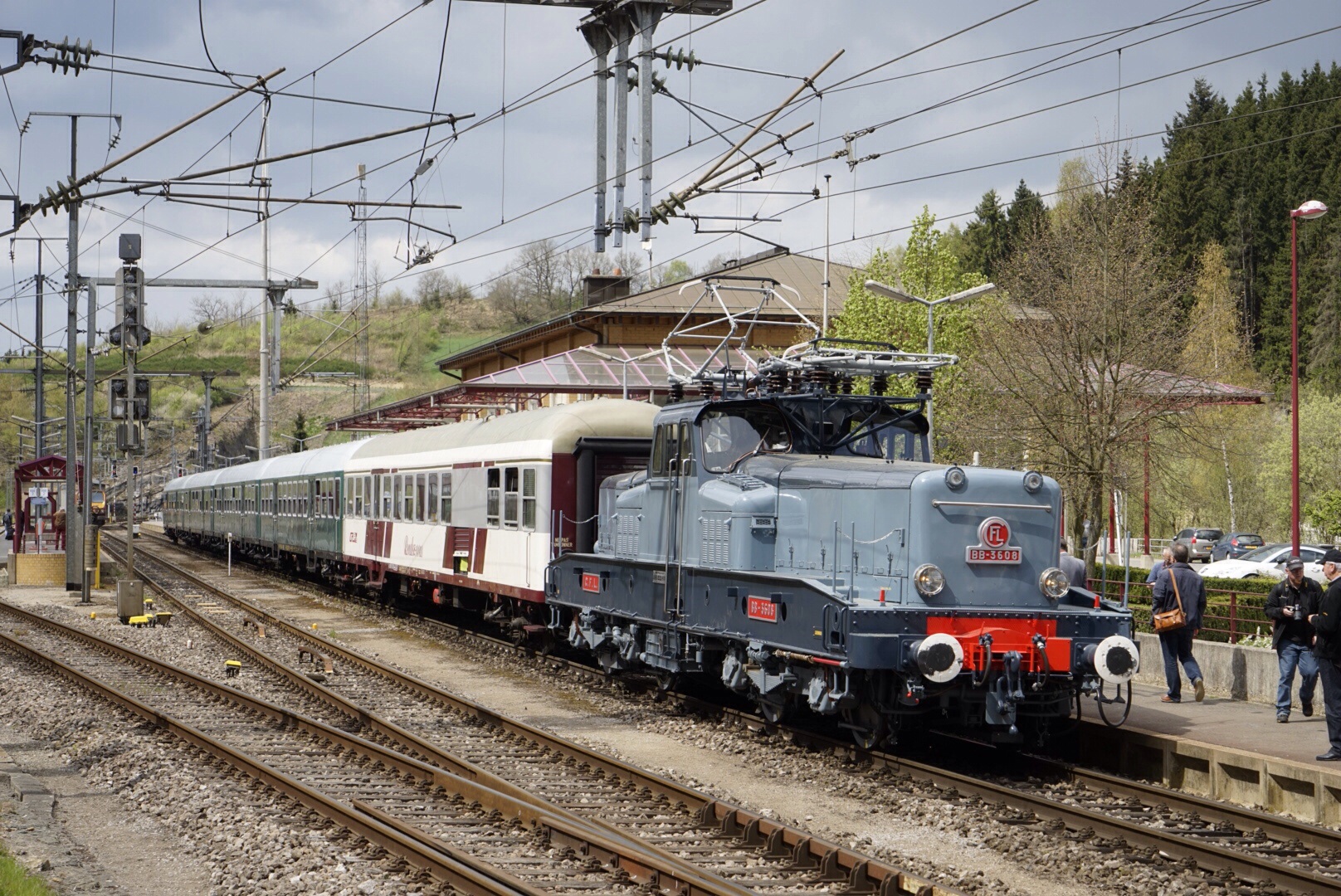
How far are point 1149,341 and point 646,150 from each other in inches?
633

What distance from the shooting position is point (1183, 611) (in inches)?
581

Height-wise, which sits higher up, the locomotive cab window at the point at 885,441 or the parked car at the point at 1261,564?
the locomotive cab window at the point at 885,441

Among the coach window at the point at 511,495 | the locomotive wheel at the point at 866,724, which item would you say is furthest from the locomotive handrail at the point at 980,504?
the coach window at the point at 511,495

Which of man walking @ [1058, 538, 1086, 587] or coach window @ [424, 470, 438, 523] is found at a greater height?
coach window @ [424, 470, 438, 523]

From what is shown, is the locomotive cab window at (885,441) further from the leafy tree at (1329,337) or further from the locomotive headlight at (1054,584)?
the leafy tree at (1329,337)

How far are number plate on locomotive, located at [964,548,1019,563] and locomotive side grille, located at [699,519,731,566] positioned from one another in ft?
8.14

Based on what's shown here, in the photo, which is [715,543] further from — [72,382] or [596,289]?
[596,289]

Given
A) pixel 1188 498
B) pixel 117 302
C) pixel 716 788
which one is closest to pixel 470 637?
pixel 117 302

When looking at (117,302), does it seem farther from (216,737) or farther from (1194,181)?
(1194,181)

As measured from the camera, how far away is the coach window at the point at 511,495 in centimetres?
1888

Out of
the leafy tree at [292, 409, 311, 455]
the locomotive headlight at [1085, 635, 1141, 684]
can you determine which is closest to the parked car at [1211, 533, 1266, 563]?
the leafy tree at [292, 409, 311, 455]

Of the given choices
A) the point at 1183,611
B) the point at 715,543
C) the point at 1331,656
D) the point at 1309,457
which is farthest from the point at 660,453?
the point at 1309,457

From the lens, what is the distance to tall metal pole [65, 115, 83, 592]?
95.9 feet

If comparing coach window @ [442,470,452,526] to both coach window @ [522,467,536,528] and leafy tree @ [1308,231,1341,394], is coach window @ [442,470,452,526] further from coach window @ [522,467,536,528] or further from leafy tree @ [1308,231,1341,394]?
leafy tree @ [1308,231,1341,394]
